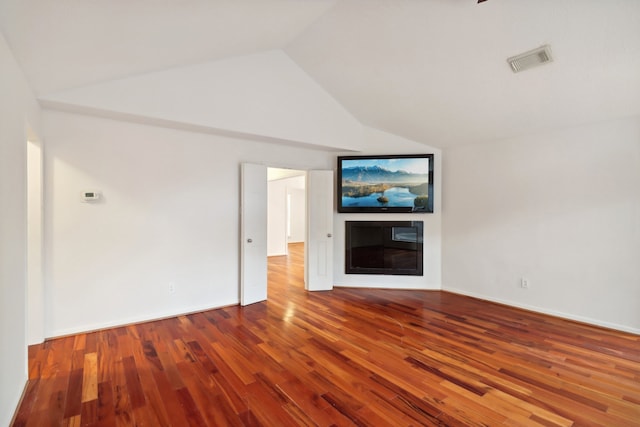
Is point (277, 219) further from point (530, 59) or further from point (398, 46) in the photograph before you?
point (530, 59)

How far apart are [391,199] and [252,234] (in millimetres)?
2365

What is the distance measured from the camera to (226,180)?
4.29 meters

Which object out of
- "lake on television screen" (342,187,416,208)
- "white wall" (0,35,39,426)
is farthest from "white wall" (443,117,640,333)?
"white wall" (0,35,39,426)

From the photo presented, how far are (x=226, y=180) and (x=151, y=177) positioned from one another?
3.06 ft

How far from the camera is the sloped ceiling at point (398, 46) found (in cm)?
209

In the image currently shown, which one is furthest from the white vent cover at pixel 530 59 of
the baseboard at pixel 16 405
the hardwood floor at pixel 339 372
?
the baseboard at pixel 16 405

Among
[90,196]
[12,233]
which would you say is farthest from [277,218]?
[12,233]

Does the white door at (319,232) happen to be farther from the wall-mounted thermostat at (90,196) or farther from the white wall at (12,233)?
the white wall at (12,233)

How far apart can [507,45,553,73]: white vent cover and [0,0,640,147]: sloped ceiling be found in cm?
6

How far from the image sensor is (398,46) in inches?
125

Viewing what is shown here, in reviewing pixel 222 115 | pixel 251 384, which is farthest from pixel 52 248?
pixel 251 384

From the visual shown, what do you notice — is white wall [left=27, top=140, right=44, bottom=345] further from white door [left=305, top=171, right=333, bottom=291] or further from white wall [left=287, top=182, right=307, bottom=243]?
white wall [left=287, top=182, right=307, bottom=243]

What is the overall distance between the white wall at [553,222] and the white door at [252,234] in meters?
3.05

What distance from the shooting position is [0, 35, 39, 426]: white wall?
1.81 meters
